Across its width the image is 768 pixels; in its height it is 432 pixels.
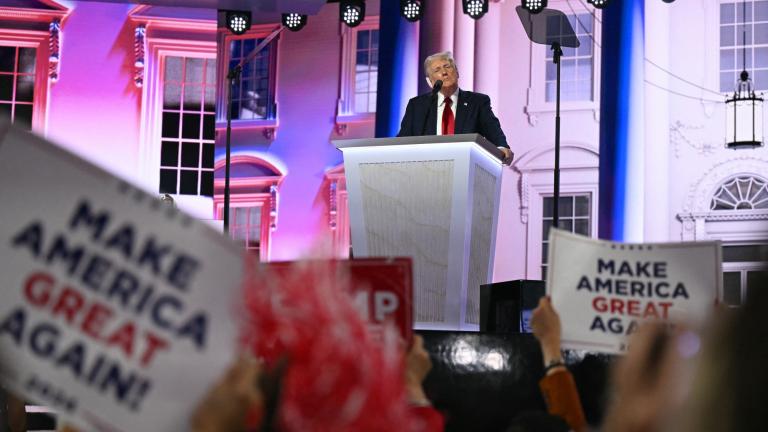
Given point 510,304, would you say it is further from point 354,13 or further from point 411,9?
point 354,13

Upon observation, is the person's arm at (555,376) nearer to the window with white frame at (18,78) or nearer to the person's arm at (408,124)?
the person's arm at (408,124)

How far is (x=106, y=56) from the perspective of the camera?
8.57 metres

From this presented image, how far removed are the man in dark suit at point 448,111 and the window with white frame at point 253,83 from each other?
19.0 feet

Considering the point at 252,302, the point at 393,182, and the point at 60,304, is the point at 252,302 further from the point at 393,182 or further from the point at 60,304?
the point at 393,182

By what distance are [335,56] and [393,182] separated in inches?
258

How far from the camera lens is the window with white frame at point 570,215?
9.30 meters

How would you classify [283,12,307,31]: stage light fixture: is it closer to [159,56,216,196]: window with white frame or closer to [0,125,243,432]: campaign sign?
→ [159,56,216,196]: window with white frame

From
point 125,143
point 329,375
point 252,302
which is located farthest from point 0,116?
point 125,143

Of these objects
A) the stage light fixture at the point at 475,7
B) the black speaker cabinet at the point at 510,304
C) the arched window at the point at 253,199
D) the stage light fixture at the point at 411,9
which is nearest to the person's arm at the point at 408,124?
the black speaker cabinet at the point at 510,304

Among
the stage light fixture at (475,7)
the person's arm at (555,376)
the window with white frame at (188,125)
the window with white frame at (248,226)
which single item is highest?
the stage light fixture at (475,7)

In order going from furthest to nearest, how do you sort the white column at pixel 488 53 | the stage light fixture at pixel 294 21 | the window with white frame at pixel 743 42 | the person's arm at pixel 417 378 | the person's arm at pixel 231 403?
the white column at pixel 488 53
the window with white frame at pixel 743 42
the stage light fixture at pixel 294 21
the person's arm at pixel 417 378
the person's arm at pixel 231 403

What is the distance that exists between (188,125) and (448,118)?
201 inches

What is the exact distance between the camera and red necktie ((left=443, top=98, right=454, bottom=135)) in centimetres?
427

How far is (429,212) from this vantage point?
11.7 ft
